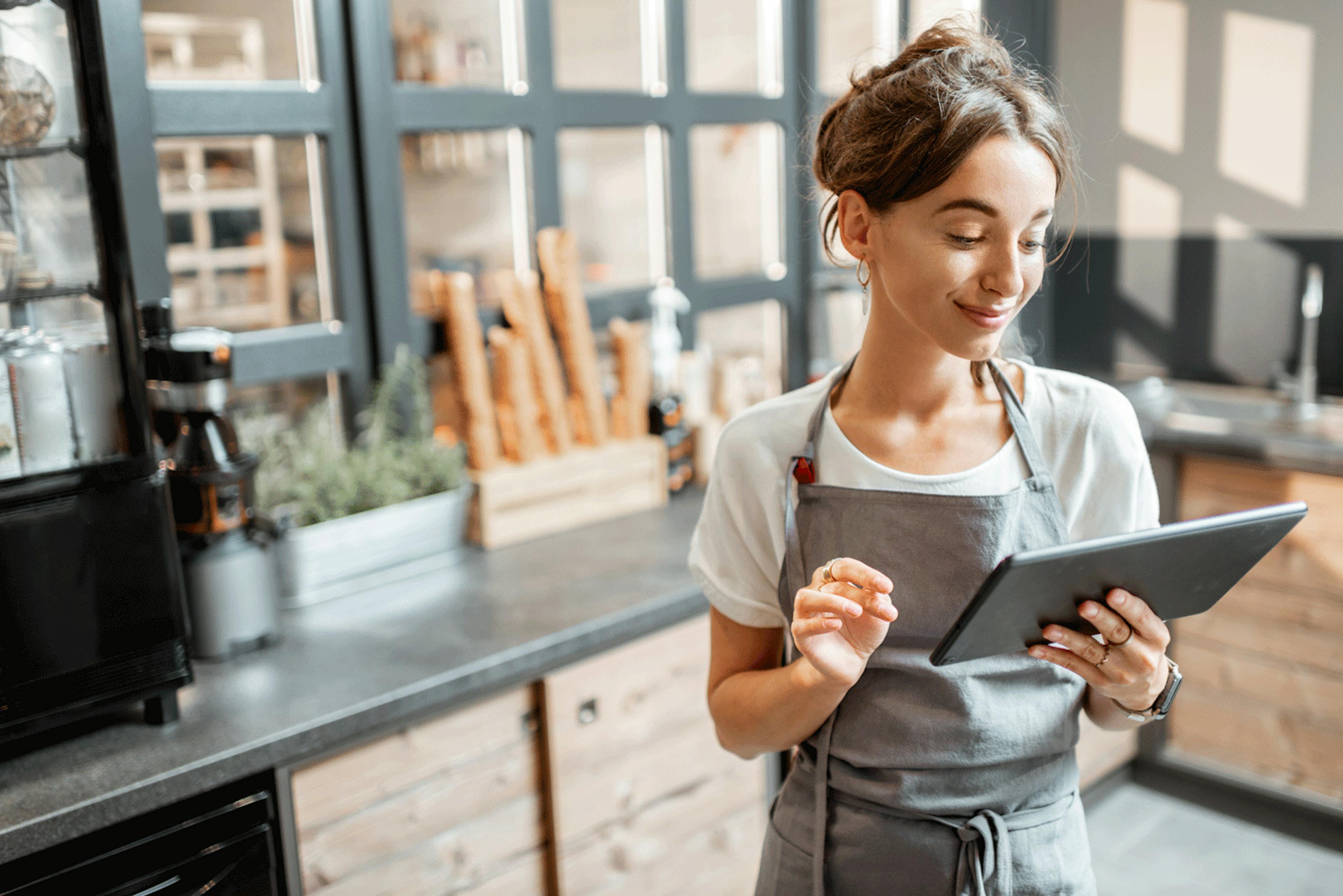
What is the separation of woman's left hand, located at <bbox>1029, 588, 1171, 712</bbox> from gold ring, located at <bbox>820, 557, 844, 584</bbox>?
187 mm

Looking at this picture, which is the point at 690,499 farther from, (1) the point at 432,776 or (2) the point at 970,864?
(2) the point at 970,864

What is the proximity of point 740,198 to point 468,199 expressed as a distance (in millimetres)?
694

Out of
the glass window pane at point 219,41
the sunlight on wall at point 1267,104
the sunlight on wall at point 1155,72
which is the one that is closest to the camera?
the glass window pane at point 219,41

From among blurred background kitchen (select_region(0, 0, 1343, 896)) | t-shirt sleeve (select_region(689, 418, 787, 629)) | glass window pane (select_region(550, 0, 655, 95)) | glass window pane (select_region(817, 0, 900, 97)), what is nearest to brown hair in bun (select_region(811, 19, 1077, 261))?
blurred background kitchen (select_region(0, 0, 1343, 896))

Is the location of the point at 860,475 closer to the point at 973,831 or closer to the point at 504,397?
the point at 973,831

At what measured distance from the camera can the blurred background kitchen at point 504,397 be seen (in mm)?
1434

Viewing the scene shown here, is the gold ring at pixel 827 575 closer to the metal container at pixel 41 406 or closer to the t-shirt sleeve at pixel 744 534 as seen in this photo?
the t-shirt sleeve at pixel 744 534

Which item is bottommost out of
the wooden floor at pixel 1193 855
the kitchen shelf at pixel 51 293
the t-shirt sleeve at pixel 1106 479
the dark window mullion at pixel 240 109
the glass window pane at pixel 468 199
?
the wooden floor at pixel 1193 855

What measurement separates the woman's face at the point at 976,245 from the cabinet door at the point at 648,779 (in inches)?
35.5

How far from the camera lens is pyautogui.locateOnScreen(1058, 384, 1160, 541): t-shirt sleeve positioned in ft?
3.70

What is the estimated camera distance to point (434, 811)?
1.65m

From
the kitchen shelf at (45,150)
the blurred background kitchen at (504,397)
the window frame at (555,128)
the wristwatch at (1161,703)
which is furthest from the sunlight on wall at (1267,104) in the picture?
the kitchen shelf at (45,150)

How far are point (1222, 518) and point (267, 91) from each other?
1.69m

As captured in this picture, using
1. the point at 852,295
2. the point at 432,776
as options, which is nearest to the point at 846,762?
the point at 432,776
